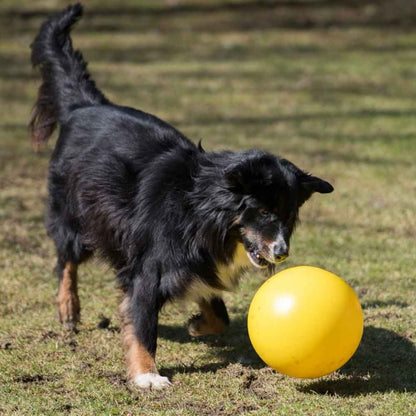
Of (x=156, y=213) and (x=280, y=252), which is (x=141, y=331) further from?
(x=280, y=252)

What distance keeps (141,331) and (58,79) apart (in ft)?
8.36

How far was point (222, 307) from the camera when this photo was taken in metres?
5.61

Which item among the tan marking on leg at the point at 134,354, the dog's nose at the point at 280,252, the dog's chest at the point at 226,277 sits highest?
the dog's nose at the point at 280,252

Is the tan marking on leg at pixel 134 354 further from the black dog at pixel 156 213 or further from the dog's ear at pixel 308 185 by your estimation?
the dog's ear at pixel 308 185

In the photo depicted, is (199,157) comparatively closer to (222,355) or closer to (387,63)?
(222,355)

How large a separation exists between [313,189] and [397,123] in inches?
308

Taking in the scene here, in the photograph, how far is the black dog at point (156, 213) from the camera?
15.0 ft

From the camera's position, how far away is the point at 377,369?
4945 mm

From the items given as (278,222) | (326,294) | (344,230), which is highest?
(278,222)

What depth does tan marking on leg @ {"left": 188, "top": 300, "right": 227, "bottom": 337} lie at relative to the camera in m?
5.60

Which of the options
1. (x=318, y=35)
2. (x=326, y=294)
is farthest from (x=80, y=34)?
(x=326, y=294)

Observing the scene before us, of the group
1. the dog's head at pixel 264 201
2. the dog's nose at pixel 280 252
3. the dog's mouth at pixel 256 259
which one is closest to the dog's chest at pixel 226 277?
the dog's mouth at pixel 256 259

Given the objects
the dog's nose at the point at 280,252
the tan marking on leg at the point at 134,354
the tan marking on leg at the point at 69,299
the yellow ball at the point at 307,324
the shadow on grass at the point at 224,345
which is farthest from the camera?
the tan marking on leg at the point at 69,299

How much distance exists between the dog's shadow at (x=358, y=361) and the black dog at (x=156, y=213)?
0.55 feet
